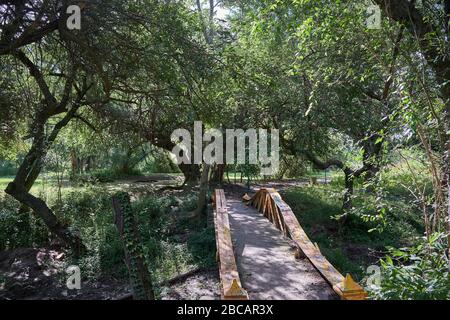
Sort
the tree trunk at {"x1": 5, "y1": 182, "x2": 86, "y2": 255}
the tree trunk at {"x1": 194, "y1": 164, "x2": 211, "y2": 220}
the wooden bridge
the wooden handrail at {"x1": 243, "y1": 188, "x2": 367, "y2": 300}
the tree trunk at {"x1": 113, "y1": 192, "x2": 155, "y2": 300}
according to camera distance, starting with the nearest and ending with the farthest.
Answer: the tree trunk at {"x1": 113, "y1": 192, "x2": 155, "y2": 300}, the wooden handrail at {"x1": 243, "y1": 188, "x2": 367, "y2": 300}, the wooden bridge, the tree trunk at {"x1": 5, "y1": 182, "x2": 86, "y2": 255}, the tree trunk at {"x1": 194, "y1": 164, "x2": 211, "y2": 220}

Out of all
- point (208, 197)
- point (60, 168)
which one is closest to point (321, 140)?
point (208, 197)

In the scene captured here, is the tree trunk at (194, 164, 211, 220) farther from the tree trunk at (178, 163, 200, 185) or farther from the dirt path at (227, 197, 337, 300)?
the tree trunk at (178, 163, 200, 185)

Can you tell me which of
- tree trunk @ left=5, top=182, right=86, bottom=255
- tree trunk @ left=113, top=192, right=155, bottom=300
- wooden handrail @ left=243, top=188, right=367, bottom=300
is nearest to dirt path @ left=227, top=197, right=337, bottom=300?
wooden handrail @ left=243, top=188, right=367, bottom=300

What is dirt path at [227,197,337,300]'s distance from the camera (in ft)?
18.1

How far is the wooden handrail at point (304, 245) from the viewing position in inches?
186

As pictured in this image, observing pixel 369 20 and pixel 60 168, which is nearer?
pixel 369 20

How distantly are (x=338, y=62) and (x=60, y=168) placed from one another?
824 centimetres

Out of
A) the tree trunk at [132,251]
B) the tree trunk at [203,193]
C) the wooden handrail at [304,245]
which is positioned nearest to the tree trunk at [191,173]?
the wooden handrail at [304,245]

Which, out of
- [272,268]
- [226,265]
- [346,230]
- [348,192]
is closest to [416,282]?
[226,265]

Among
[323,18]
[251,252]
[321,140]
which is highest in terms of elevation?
[323,18]

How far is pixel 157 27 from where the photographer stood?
315 inches

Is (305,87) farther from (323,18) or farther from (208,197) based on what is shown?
(323,18)
